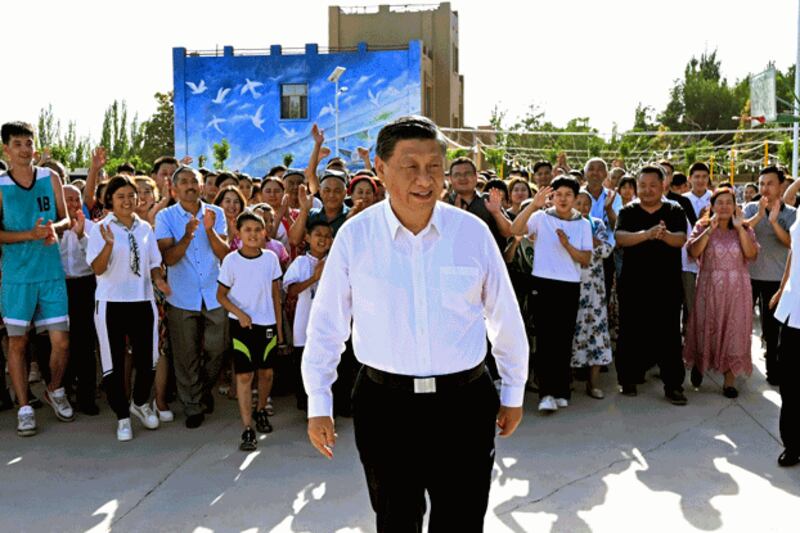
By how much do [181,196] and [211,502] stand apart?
2694 mm

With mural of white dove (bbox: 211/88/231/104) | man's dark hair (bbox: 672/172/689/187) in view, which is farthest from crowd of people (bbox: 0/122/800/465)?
mural of white dove (bbox: 211/88/231/104)

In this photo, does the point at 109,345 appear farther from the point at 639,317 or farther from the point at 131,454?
the point at 639,317

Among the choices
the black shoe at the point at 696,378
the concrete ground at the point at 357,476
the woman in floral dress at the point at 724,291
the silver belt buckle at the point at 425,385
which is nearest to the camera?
the silver belt buckle at the point at 425,385

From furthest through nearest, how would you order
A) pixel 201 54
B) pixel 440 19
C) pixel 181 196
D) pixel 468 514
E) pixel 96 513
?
pixel 440 19 → pixel 201 54 → pixel 181 196 → pixel 96 513 → pixel 468 514

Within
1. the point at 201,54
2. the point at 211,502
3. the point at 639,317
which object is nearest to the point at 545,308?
the point at 639,317

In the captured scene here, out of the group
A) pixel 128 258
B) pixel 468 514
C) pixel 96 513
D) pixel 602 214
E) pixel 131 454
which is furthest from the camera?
pixel 602 214

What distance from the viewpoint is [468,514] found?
2.90 metres

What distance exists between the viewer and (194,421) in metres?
6.32

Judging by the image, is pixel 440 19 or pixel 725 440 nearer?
pixel 725 440

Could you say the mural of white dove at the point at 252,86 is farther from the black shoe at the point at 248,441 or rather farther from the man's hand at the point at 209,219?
the black shoe at the point at 248,441

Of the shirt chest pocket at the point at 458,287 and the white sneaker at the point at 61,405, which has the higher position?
the shirt chest pocket at the point at 458,287

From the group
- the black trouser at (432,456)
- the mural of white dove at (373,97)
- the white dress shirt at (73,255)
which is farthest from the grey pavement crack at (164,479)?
the mural of white dove at (373,97)

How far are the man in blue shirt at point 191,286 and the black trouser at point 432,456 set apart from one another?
3768 mm

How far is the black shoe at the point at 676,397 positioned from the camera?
6.81m
